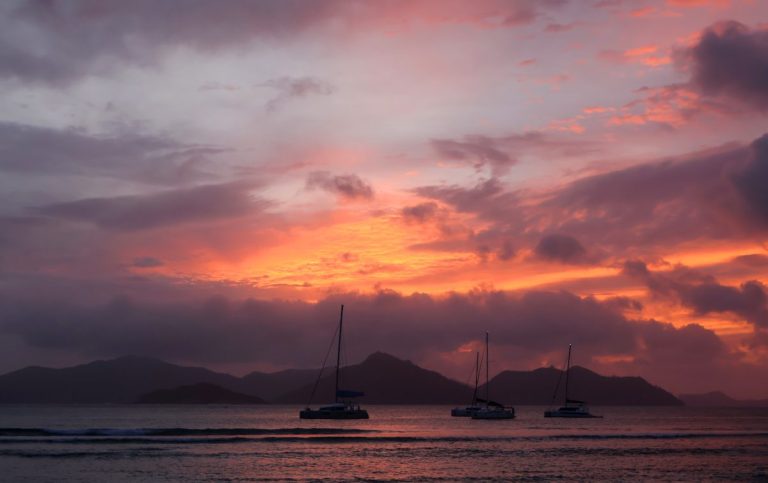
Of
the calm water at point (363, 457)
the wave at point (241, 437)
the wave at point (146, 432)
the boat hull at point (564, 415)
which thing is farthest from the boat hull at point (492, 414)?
the calm water at point (363, 457)

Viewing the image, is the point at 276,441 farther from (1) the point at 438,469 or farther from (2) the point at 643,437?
(2) the point at 643,437

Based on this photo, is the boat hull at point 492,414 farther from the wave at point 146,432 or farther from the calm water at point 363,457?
the calm water at point 363,457

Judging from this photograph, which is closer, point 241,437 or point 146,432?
point 241,437

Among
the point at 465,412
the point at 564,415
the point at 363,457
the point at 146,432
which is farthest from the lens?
the point at 465,412

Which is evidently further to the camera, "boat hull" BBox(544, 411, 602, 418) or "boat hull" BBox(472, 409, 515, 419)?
"boat hull" BBox(544, 411, 602, 418)

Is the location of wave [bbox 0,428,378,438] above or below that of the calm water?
below

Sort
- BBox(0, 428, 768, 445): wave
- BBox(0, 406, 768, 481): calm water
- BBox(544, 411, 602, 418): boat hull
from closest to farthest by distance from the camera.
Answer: BBox(0, 406, 768, 481): calm water → BBox(0, 428, 768, 445): wave → BBox(544, 411, 602, 418): boat hull

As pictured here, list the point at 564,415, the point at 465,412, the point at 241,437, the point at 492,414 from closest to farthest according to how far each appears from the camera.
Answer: the point at 241,437 < the point at 492,414 < the point at 564,415 < the point at 465,412

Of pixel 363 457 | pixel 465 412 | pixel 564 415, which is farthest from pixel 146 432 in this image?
pixel 564 415

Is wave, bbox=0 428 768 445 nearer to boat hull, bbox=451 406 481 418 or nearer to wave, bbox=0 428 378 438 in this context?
wave, bbox=0 428 378 438

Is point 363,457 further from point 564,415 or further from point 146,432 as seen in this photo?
point 564,415

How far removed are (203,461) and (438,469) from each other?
20089 millimetres

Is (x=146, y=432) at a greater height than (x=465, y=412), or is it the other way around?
(x=465, y=412)

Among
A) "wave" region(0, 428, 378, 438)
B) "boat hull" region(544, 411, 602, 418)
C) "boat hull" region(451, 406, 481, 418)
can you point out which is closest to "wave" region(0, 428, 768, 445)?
"wave" region(0, 428, 378, 438)
